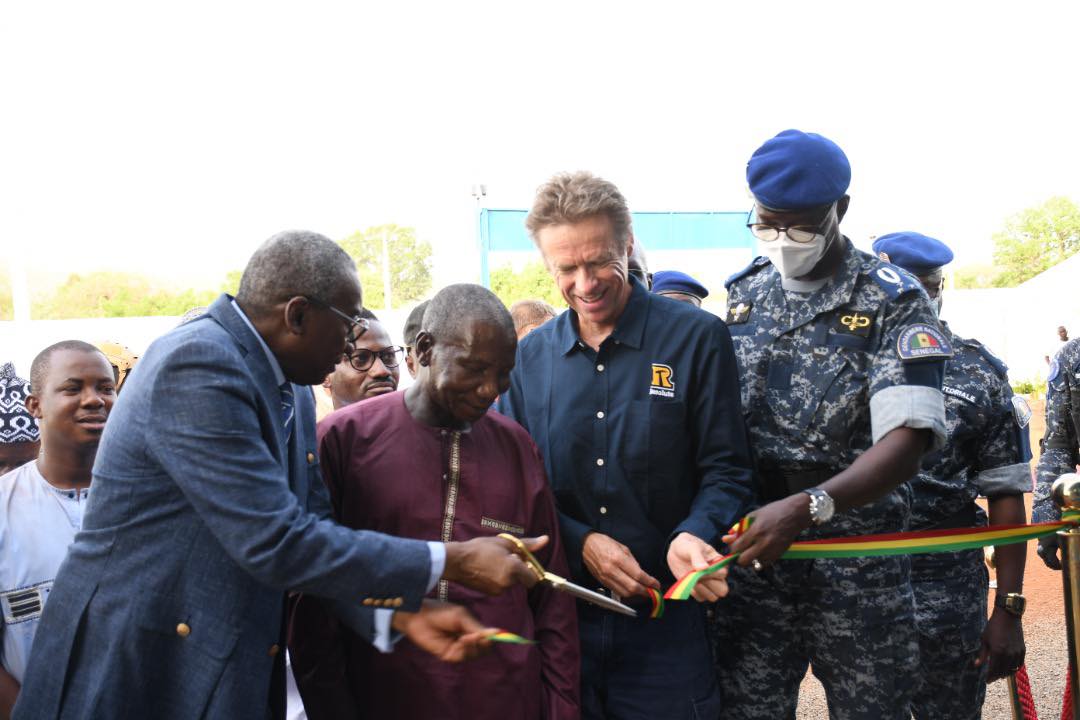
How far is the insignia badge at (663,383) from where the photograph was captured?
120 inches

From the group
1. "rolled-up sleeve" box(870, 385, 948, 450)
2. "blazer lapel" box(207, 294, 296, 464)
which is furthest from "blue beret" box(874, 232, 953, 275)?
"blazer lapel" box(207, 294, 296, 464)

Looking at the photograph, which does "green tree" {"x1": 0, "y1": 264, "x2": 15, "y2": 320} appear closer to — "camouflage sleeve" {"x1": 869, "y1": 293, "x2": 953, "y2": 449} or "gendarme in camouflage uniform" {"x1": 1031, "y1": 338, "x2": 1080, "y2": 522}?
"gendarme in camouflage uniform" {"x1": 1031, "y1": 338, "x2": 1080, "y2": 522}

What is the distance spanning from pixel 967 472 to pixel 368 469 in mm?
2753

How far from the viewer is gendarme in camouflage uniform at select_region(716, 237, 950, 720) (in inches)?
118

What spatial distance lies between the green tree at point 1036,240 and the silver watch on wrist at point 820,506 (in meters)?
68.9

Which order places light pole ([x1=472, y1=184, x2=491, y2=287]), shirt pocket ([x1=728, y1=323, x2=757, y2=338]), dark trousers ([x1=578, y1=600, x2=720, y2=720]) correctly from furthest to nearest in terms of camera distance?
light pole ([x1=472, y1=184, x2=491, y2=287]) → shirt pocket ([x1=728, y1=323, x2=757, y2=338]) → dark trousers ([x1=578, y1=600, x2=720, y2=720])

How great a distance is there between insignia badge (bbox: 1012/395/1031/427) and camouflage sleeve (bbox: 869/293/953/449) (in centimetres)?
123

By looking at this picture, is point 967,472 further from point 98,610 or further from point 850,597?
point 98,610

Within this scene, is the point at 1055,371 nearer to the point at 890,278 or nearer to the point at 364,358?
the point at 890,278

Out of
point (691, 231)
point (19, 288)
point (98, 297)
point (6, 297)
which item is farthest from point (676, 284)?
point (6, 297)

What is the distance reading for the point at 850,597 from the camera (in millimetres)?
3051

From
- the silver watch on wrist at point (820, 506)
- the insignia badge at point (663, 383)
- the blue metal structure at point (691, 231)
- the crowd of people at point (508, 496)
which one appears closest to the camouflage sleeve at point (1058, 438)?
the crowd of people at point (508, 496)

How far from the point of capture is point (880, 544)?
117 inches

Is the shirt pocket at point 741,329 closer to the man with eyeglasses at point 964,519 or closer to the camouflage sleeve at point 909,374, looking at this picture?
the camouflage sleeve at point 909,374
